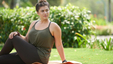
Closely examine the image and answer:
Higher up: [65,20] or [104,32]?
[65,20]

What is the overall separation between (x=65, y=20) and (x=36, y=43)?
12.2 feet

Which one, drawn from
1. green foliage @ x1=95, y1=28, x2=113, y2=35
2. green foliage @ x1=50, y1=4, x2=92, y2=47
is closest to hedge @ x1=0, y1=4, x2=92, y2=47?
green foliage @ x1=50, y1=4, x2=92, y2=47

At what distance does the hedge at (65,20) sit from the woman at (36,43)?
357cm

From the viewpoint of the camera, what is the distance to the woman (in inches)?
132

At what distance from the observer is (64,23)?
7074 millimetres

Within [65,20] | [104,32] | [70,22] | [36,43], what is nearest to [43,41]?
[36,43]

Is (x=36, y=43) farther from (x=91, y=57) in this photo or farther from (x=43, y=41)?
(x=91, y=57)

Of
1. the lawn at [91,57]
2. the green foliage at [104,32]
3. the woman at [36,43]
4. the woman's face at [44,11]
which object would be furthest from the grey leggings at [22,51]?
the green foliage at [104,32]

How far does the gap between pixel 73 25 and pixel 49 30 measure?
3845 mm

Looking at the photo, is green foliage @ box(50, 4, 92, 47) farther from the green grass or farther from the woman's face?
the woman's face

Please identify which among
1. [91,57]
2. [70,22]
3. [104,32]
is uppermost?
[70,22]

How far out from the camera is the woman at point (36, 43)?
335 cm

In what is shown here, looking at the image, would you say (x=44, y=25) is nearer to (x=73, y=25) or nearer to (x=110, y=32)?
(x=73, y=25)

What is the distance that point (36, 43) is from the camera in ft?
11.3
